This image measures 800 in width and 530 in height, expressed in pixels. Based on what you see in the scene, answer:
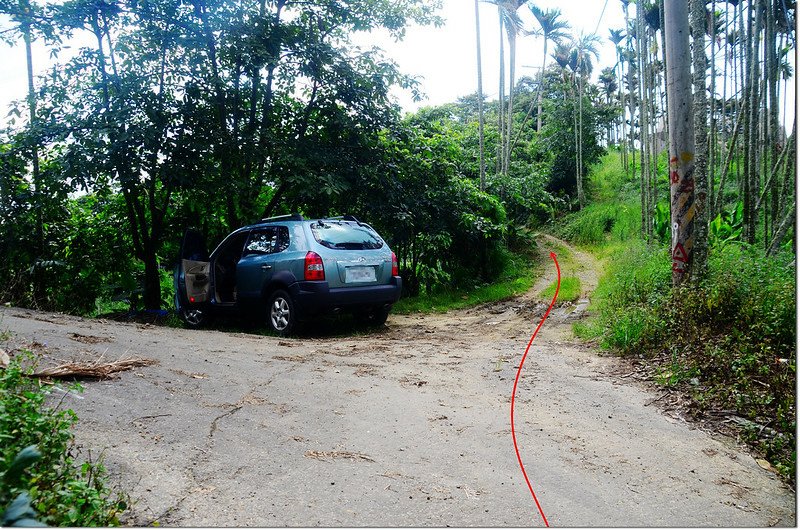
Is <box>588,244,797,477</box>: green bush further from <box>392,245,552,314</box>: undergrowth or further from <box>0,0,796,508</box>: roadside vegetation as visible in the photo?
<box>392,245,552,314</box>: undergrowth

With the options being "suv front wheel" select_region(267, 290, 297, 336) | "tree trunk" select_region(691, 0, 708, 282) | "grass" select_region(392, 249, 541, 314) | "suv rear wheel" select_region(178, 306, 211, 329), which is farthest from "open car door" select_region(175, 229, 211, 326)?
"tree trunk" select_region(691, 0, 708, 282)

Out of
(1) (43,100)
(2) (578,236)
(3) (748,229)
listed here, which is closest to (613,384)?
(3) (748,229)

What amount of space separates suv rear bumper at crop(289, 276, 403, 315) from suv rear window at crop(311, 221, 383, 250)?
23.5 inches

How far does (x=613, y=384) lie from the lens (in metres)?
5.11

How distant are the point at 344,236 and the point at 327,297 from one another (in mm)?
969

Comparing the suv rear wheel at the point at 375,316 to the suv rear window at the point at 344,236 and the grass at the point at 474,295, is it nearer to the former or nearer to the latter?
the suv rear window at the point at 344,236

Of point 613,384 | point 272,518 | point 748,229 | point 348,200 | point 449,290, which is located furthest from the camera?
point 449,290

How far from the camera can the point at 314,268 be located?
24.4 ft

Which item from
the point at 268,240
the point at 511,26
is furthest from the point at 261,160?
the point at 511,26

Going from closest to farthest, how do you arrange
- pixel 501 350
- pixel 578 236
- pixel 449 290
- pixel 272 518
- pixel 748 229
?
pixel 272 518 < pixel 501 350 < pixel 748 229 < pixel 449 290 < pixel 578 236

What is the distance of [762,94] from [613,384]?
6.78 m

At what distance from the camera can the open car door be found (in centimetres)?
898

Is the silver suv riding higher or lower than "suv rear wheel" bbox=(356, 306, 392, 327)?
higher

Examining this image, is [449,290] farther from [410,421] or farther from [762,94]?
[410,421]
